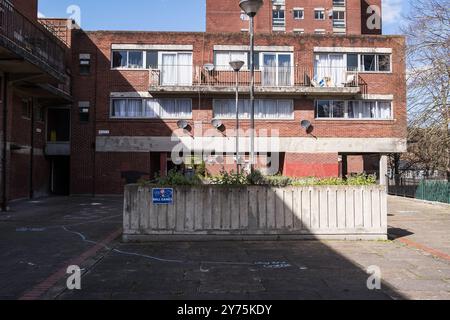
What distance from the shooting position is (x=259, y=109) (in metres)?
28.1

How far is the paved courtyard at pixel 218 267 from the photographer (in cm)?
636

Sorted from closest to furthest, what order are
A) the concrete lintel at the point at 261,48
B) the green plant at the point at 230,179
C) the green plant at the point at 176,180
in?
1. the green plant at the point at 176,180
2. the green plant at the point at 230,179
3. the concrete lintel at the point at 261,48

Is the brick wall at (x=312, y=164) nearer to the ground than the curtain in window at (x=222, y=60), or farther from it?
nearer to the ground

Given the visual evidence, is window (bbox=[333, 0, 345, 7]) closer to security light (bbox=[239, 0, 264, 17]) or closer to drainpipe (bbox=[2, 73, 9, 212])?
drainpipe (bbox=[2, 73, 9, 212])

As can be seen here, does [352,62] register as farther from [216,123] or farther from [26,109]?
[26,109]

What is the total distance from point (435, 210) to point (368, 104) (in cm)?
1076

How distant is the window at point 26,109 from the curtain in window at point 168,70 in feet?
25.4

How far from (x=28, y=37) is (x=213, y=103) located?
11244 millimetres

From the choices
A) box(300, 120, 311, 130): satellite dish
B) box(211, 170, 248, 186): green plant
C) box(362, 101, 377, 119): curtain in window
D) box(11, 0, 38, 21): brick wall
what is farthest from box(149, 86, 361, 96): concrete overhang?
box(211, 170, 248, 186): green plant

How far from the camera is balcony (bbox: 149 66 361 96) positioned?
89.8 ft

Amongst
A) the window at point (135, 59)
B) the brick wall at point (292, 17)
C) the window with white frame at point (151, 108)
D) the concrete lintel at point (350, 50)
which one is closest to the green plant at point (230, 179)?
the window with white frame at point (151, 108)

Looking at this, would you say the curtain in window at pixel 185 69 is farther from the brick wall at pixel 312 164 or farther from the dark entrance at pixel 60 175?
the dark entrance at pixel 60 175

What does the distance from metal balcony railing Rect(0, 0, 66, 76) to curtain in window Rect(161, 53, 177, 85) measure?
5757mm

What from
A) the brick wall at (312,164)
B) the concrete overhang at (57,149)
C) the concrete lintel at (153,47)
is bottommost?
the brick wall at (312,164)
